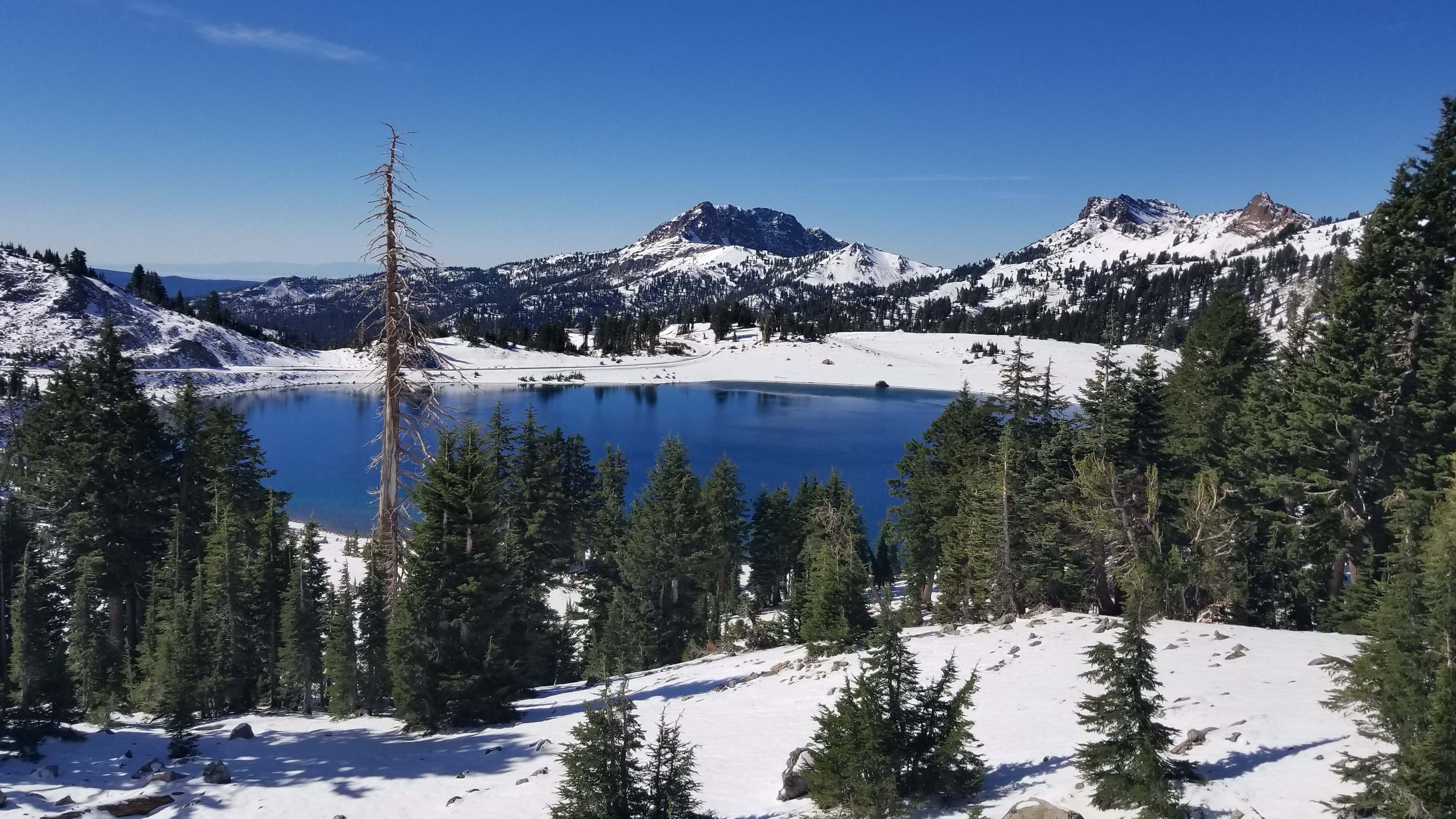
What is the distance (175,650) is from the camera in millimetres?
15000

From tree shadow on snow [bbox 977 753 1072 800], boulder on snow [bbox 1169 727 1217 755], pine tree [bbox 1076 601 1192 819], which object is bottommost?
tree shadow on snow [bbox 977 753 1072 800]

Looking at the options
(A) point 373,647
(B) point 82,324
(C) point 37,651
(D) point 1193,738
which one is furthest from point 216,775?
(B) point 82,324

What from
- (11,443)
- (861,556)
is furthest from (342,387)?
(861,556)

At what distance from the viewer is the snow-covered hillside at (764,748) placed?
27.8ft

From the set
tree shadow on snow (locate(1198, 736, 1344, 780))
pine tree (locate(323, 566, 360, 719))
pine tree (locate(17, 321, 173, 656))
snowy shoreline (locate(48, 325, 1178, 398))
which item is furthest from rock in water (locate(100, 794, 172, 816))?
snowy shoreline (locate(48, 325, 1178, 398))

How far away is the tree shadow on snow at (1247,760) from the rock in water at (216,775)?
40.9 ft

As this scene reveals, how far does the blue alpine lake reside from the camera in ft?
187

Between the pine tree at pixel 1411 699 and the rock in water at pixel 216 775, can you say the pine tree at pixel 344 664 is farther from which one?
the pine tree at pixel 1411 699

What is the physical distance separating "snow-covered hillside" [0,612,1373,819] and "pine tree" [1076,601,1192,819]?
404 mm

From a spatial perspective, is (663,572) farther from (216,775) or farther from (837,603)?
(216,775)

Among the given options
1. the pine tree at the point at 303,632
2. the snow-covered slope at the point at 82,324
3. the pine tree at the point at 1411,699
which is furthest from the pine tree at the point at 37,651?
the snow-covered slope at the point at 82,324

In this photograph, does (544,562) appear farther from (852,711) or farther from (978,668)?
(852,711)

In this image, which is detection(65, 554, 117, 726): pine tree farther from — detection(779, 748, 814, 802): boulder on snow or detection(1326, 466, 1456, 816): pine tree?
detection(1326, 466, 1456, 816): pine tree

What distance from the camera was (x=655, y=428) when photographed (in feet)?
284
